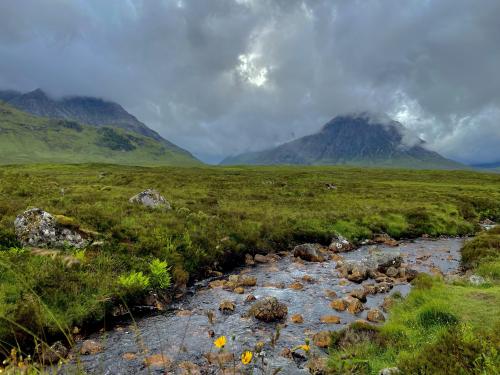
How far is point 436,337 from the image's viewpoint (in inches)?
389

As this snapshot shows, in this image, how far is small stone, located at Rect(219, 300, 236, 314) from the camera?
1501 centimetres

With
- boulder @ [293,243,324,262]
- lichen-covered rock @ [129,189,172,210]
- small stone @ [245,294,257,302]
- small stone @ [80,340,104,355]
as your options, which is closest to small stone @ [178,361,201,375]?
small stone @ [80,340,104,355]

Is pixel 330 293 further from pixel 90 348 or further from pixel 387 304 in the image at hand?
pixel 90 348

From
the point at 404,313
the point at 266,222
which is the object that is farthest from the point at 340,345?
the point at 266,222

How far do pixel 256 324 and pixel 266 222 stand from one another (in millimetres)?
15496

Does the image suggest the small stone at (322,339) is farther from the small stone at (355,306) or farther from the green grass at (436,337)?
the small stone at (355,306)

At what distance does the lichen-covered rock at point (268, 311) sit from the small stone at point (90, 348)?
562cm

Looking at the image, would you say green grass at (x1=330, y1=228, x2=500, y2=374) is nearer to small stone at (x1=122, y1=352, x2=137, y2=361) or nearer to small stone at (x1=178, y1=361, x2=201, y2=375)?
small stone at (x1=178, y1=361, x2=201, y2=375)

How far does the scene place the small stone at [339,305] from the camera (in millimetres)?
15419

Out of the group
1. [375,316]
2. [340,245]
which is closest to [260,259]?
[340,245]

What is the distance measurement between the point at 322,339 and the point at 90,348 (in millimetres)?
7479

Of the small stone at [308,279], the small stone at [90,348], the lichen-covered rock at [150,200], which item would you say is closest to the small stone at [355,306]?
the small stone at [308,279]

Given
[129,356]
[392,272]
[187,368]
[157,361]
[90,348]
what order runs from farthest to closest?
[392,272] → [90,348] → [129,356] → [157,361] → [187,368]

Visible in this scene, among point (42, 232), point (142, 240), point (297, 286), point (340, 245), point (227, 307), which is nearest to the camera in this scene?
point (227, 307)
